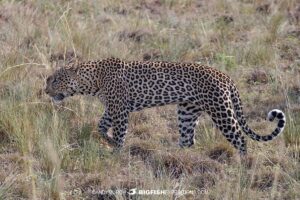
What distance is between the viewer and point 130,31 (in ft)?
40.9

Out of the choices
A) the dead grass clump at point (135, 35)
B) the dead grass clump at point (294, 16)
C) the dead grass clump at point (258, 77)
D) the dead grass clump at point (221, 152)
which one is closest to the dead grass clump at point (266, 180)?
the dead grass clump at point (221, 152)

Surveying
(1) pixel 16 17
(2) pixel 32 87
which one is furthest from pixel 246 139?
(1) pixel 16 17

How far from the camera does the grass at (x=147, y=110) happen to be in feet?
24.0

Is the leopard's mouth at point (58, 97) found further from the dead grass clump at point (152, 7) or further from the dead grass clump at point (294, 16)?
the dead grass clump at point (294, 16)

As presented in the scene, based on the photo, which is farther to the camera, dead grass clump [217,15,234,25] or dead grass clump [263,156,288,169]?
dead grass clump [217,15,234,25]

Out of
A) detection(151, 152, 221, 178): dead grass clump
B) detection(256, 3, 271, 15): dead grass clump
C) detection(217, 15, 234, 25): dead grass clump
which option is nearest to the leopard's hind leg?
detection(151, 152, 221, 178): dead grass clump

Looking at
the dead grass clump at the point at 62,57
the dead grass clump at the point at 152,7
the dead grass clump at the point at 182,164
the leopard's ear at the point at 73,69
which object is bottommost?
the dead grass clump at the point at 182,164

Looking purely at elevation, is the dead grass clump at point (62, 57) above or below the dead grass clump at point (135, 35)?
below

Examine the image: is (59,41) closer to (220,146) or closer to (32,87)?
(32,87)

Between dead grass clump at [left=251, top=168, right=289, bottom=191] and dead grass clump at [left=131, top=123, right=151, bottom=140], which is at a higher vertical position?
dead grass clump at [left=131, top=123, right=151, bottom=140]

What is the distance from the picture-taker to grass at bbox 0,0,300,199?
7.32m

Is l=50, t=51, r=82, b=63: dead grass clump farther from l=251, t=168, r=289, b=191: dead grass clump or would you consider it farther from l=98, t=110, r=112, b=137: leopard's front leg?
l=251, t=168, r=289, b=191: dead grass clump

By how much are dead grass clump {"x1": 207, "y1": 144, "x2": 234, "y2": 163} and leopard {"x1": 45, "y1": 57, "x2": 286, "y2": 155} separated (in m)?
0.12

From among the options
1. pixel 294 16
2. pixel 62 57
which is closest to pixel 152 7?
pixel 294 16
